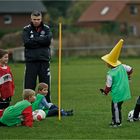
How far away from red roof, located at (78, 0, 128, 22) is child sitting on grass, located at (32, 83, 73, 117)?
72467mm

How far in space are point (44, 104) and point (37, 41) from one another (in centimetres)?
142

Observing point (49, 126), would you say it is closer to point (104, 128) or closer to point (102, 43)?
point (104, 128)

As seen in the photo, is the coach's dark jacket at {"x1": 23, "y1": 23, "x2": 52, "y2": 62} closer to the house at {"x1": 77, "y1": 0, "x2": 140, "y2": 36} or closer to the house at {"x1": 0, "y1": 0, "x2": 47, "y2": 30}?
the house at {"x1": 0, "y1": 0, "x2": 47, "y2": 30}

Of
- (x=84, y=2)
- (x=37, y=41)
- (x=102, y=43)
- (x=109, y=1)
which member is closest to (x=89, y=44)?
(x=102, y=43)

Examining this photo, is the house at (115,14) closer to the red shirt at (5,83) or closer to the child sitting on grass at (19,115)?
the red shirt at (5,83)

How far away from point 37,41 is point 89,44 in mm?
35396

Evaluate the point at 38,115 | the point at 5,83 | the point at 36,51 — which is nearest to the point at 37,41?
the point at 36,51

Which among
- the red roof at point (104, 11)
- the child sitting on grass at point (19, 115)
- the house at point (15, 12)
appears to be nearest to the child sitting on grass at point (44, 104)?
the child sitting on grass at point (19, 115)

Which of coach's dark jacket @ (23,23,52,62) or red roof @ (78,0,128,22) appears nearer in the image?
coach's dark jacket @ (23,23,52,62)

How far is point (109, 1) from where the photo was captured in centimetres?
8906

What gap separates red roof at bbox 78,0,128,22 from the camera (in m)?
86.6

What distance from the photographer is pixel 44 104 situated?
13.8 m

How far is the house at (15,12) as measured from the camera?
263ft

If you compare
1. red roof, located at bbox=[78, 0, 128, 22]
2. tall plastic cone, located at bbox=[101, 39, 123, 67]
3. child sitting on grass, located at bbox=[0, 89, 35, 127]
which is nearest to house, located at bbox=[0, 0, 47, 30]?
red roof, located at bbox=[78, 0, 128, 22]
